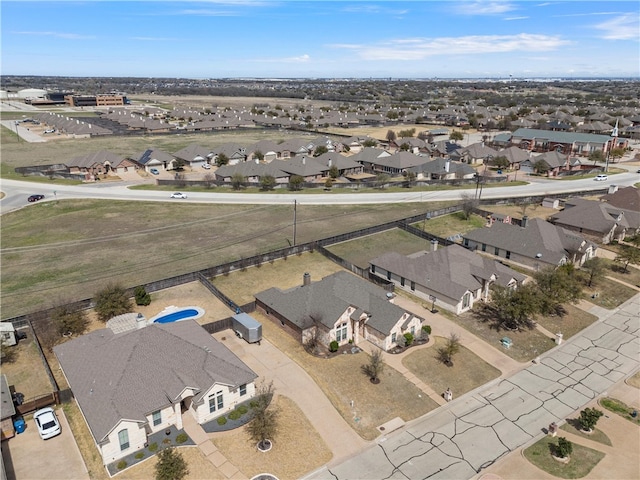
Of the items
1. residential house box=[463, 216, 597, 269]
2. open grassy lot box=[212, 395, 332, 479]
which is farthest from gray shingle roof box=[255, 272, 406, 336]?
residential house box=[463, 216, 597, 269]

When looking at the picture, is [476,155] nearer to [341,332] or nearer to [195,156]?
[195,156]

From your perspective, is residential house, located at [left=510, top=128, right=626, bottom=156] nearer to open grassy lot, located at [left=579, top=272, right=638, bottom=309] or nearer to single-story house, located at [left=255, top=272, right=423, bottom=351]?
open grassy lot, located at [left=579, top=272, right=638, bottom=309]

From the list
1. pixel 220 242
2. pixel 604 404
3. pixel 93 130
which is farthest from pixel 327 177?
pixel 93 130

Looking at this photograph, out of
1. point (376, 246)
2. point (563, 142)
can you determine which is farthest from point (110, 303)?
point (563, 142)

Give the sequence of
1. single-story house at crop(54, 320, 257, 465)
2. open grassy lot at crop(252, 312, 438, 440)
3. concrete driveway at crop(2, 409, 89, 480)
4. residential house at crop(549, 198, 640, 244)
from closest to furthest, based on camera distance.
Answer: concrete driveway at crop(2, 409, 89, 480)
single-story house at crop(54, 320, 257, 465)
open grassy lot at crop(252, 312, 438, 440)
residential house at crop(549, 198, 640, 244)

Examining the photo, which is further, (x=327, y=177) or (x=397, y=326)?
(x=327, y=177)

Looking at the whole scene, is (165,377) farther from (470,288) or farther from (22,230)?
(22,230)
